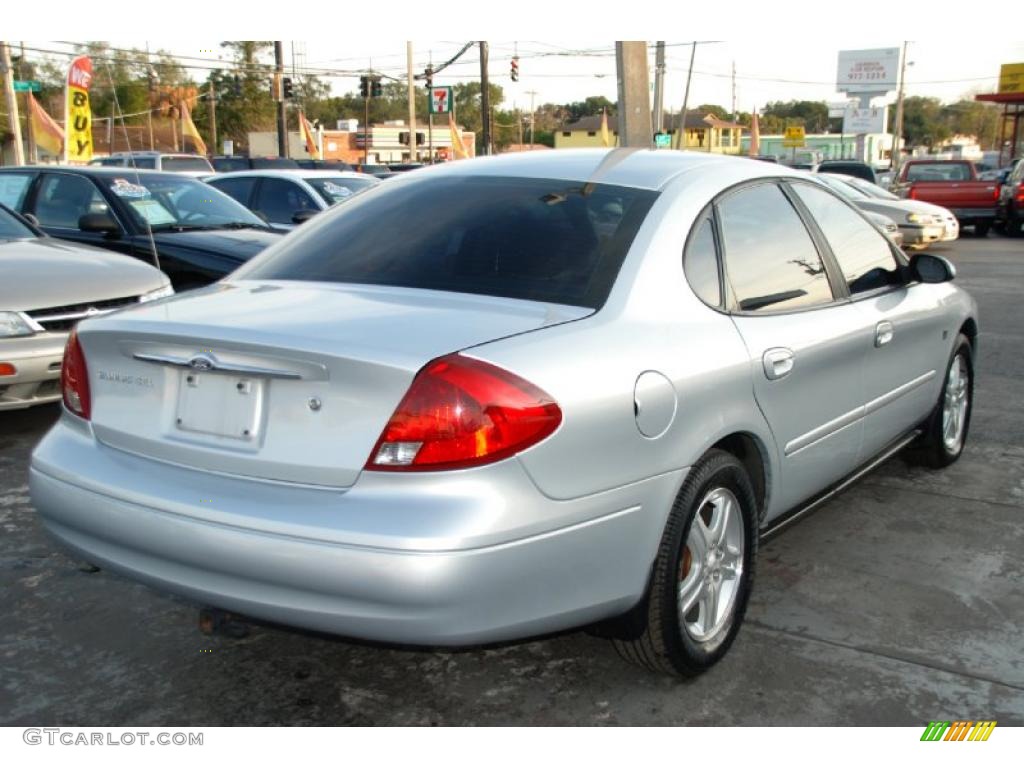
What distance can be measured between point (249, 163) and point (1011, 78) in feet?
128

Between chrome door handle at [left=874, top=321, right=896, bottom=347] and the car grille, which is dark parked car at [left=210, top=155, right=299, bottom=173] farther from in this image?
chrome door handle at [left=874, top=321, right=896, bottom=347]

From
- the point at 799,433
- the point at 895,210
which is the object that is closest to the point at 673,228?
the point at 799,433

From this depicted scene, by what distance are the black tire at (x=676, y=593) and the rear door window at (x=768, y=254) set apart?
0.62 m

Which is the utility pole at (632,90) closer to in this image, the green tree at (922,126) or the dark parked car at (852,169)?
the dark parked car at (852,169)

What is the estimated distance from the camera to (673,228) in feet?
10.3

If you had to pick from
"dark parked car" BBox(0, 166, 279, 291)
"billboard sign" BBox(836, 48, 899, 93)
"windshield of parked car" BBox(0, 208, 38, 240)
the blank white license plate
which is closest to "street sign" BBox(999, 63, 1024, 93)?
"billboard sign" BBox(836, 48, 899, 93)

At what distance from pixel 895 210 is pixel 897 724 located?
1647cm

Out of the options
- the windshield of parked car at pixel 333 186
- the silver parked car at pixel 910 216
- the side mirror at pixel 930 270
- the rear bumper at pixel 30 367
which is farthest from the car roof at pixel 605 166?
the silver parked car at pixel 910 216

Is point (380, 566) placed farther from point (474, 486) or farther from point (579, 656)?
point (579, 656)

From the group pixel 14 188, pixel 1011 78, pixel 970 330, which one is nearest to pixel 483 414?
pixel 970 330

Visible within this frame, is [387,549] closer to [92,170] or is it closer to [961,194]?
[92,170]

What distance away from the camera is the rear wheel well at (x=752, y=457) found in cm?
323

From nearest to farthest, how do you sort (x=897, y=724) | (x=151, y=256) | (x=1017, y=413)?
(x=897, y=724) < (x=1017, y=413) < (x=151, y=256)

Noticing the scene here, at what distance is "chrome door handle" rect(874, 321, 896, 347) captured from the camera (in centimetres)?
409
